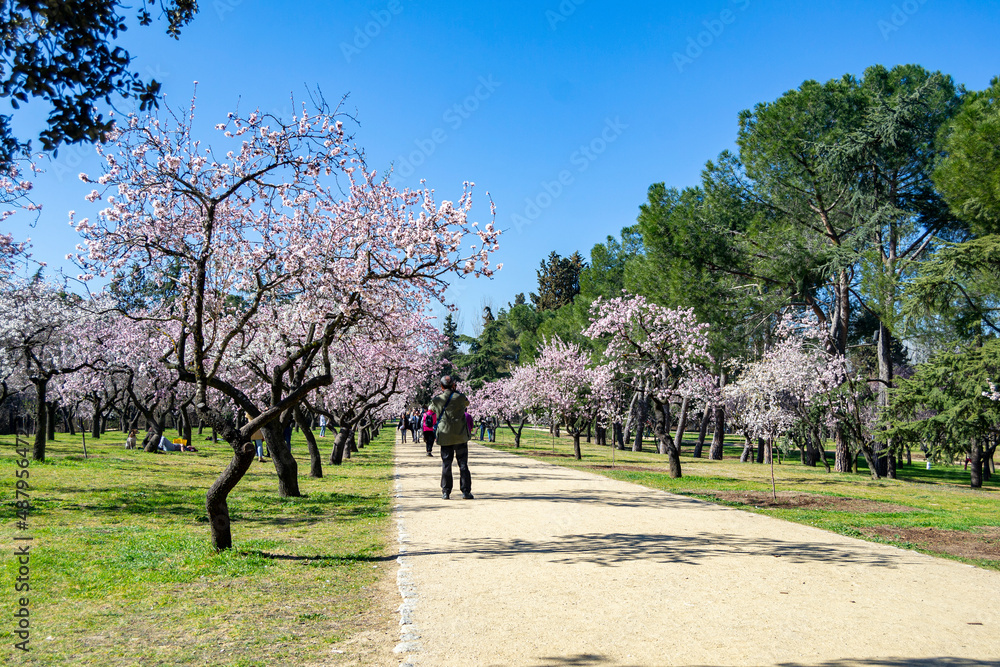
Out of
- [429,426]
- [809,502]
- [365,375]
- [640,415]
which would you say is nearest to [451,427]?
[809,502]

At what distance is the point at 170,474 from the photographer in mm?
16734

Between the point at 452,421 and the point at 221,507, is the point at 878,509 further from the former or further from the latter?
the point at 221,507

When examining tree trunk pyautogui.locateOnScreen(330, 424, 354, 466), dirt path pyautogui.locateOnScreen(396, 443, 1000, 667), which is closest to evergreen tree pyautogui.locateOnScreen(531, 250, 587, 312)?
tree trunk pyautogui.locateOnScreen(330, 424, 354, 466)

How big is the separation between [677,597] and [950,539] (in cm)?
550

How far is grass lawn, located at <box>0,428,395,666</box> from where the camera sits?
12.7 ft

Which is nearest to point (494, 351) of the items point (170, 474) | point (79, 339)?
point (79, 339)

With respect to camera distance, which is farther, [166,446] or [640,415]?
[640,415]

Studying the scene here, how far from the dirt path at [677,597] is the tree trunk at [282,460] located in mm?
3687

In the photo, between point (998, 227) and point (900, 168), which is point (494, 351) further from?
point (998, 227)

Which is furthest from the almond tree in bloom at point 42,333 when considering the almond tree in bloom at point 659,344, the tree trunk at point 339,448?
the almond tree in bloom at point 659,344

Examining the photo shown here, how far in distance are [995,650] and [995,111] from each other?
15052 millimetres

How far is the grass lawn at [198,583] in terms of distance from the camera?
387 cm

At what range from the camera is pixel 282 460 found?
38.1ft

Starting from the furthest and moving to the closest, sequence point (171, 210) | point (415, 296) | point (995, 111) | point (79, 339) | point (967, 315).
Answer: point (79, 339), point (967, 315), point (995, 111), point (415, 296), point (171, 210)
